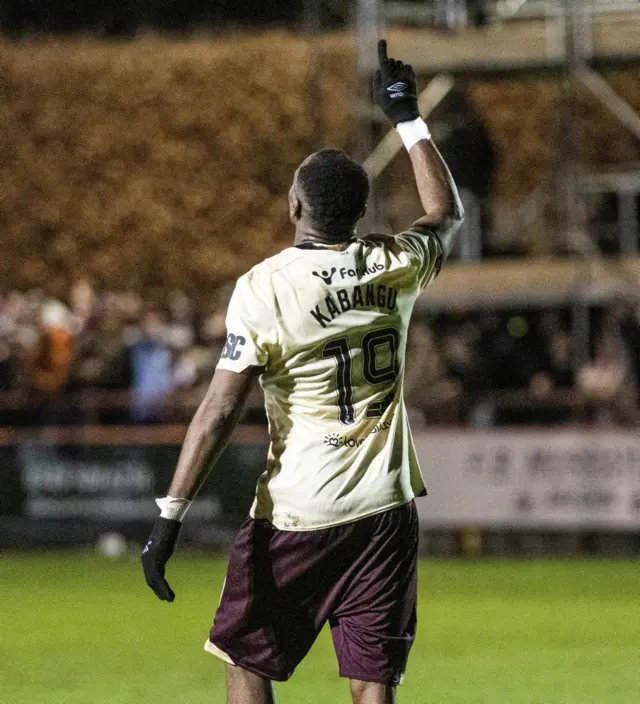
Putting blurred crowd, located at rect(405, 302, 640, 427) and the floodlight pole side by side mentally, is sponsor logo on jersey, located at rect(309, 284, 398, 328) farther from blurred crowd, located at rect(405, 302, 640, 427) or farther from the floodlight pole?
the floodlight pole

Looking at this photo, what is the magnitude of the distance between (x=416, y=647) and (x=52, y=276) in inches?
920

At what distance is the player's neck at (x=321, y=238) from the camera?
5793 millimetres

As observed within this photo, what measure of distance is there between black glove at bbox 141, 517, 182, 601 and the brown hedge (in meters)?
26.3

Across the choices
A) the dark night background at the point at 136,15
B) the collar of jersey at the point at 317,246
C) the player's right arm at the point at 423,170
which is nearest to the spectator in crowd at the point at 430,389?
the player's right arm at the point at 423,170

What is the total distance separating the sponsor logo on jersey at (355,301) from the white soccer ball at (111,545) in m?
11.5

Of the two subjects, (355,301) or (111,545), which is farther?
(111,545)

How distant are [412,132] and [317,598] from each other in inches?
70.4

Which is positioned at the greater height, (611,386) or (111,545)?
(611,386)

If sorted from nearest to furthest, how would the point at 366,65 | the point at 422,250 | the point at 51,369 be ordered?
the point at 422,250 < the point at 366,65 < the point at 51,369

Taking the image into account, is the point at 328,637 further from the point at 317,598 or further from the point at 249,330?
the point at 249,330

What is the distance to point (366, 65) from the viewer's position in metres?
16.8

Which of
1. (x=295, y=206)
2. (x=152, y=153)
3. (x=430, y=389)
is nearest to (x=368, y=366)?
(x=295, y=206)

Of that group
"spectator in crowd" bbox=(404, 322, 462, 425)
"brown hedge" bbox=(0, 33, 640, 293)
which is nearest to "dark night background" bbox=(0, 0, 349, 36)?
"brown hedge" bbox=(0, 33, 640, 293)

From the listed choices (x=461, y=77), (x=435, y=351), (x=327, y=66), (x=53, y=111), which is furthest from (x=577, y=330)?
(x=53, y=111)
